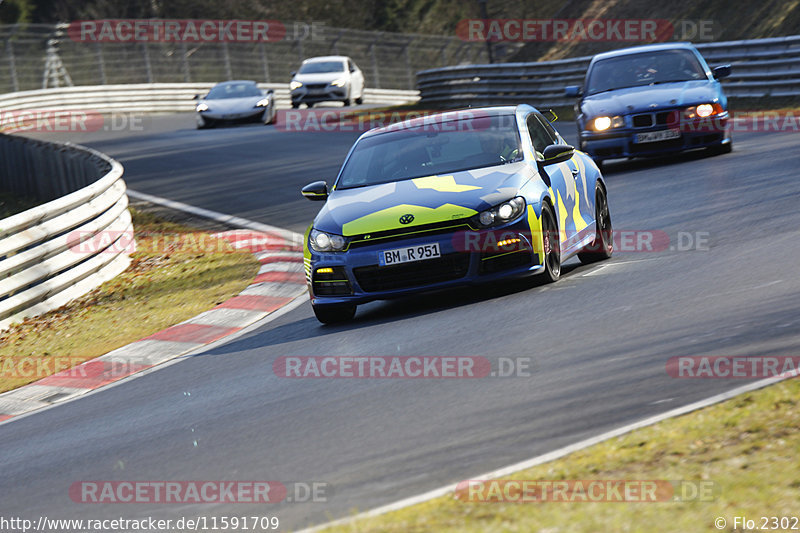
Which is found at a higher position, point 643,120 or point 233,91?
point 643,120

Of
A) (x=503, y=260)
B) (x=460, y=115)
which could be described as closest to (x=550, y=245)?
(x=503, y=260)

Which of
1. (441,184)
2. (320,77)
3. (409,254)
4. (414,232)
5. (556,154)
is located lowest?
(320,77)

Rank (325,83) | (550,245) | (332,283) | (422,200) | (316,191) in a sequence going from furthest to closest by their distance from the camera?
(325,83)
(316,191)
(550,245)
(332,283)
(422,200)

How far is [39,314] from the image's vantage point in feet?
39.4

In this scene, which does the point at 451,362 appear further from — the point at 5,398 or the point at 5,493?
the point at 5,398

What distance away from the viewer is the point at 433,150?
33.6 ft

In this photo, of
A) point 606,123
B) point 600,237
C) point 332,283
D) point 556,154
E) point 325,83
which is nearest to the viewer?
point 332,283

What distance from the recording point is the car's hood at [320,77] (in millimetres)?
37781

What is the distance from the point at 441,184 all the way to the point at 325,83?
28.7 meters

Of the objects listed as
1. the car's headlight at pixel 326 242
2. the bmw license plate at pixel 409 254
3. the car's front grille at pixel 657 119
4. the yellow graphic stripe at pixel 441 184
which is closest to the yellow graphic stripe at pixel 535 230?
the yellow graphic stripe at pixel 441 184

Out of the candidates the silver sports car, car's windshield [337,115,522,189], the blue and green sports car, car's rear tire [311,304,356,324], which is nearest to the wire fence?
the silver sports car

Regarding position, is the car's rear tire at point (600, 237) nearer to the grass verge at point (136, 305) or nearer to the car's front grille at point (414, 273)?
the car's front grille at point (414, 273)

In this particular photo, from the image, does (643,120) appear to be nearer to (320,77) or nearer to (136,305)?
(136,305)

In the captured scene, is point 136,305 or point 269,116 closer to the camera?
point 136,305
